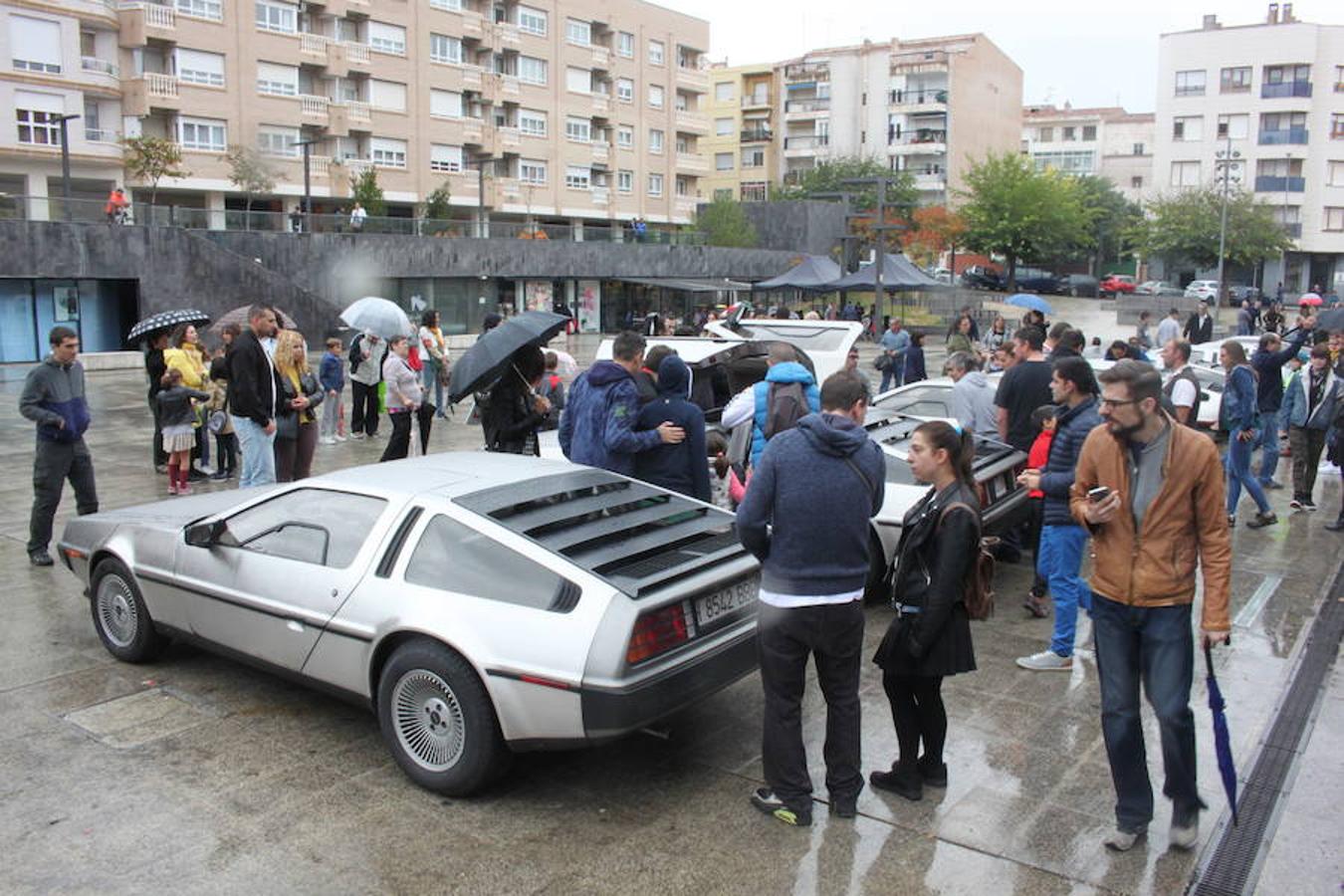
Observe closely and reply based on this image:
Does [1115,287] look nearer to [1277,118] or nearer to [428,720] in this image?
[1277,118]

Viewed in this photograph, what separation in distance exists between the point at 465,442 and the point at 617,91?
5126cm

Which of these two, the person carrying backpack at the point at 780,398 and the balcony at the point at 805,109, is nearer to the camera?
the person carrying backpack at the point at 780,398

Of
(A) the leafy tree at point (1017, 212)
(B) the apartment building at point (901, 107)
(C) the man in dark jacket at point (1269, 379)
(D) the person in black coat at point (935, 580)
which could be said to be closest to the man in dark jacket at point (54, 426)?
(D) the person in black coat at point (935, 580)

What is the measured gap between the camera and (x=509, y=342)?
8656 millimetres

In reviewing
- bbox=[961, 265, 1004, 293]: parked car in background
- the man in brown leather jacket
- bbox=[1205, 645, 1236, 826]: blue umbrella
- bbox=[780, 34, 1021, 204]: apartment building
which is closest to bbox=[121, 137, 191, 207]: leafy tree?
the man in brown leather jacket

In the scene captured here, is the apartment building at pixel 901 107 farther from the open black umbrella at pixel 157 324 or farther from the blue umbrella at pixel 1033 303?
the open black umbrella at pixel 157 324

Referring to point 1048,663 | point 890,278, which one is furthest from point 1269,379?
point 890,278

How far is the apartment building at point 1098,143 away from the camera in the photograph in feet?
309

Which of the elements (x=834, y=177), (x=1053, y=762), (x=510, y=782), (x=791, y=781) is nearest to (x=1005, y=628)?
(x=1053, y=762)

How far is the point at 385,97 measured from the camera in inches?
1984

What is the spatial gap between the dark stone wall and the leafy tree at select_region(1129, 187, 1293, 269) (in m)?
36.8

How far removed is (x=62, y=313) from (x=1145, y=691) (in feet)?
107

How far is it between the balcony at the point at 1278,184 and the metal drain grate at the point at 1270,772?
72.0m

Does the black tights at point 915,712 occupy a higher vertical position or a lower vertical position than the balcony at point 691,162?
lower
